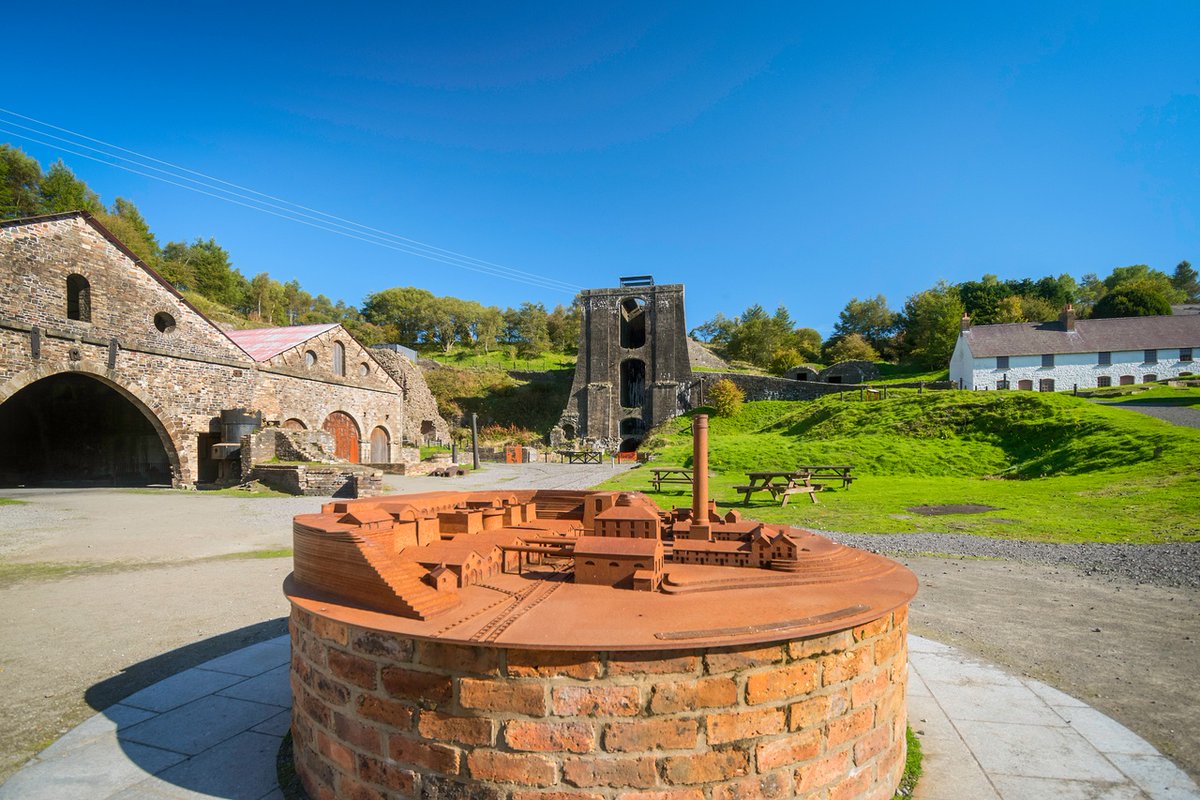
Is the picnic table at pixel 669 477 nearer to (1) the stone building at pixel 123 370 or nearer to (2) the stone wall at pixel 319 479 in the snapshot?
(2) the stone wall at pixel 319 479

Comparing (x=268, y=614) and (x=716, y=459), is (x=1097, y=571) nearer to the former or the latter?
(x=268, y=614)

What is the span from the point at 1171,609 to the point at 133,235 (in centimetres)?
6254

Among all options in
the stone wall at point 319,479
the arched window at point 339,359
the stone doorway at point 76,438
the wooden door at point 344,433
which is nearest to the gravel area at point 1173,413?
the stone wall at point 319,479

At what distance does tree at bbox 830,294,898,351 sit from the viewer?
61.0 meters

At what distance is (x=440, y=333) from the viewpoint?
66562 mm

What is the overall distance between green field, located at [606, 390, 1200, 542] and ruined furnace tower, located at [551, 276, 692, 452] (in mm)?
11271

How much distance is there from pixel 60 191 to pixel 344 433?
35.4m

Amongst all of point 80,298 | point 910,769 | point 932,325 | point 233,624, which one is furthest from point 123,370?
point 932,325

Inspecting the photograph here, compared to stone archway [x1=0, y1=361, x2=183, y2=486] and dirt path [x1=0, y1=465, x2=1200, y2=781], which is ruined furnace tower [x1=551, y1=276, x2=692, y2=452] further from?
dirt path [x1=0, y1=465, x2=1200, y2=781]

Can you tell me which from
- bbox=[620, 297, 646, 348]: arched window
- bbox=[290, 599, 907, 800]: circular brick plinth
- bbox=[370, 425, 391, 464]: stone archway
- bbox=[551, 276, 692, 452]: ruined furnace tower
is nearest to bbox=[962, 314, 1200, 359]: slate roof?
bbox=[551, 276, 692, 452]: ruined furnace tower

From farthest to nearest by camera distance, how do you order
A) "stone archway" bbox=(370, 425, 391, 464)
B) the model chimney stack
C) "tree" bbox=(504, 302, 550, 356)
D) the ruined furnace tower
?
"tree" bbox=(504, 302, 550, 356), the ruined furnace tower, "stone archway" bbox=(370, 425, 391, 464), the model chimney stack

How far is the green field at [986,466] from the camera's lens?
1098 cm

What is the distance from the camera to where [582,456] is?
34.6 meters

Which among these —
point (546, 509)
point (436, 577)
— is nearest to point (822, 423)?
point (546, 509)
